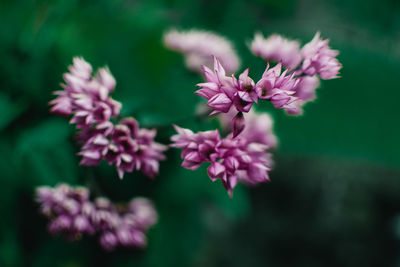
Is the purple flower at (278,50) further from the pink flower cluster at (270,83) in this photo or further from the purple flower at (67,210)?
the purple flower at (67,210)

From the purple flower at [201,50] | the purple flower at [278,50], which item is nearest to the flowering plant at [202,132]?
the purple flower at [278,50]

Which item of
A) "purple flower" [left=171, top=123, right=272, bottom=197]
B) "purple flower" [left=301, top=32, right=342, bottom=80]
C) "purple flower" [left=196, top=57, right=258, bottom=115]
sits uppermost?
"purple flower" [left=301, top=32, right=342, bottom=80]

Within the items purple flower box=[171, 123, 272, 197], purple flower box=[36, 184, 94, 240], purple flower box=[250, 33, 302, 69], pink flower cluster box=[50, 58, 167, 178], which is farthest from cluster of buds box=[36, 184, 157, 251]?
purple flower box=[250, 33, 302, 69]

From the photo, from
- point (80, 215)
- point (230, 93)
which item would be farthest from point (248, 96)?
point (80, 215)

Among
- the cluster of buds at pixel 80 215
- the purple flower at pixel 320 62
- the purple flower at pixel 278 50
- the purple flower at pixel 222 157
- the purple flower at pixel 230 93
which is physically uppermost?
the purple flower at pixel 278 50

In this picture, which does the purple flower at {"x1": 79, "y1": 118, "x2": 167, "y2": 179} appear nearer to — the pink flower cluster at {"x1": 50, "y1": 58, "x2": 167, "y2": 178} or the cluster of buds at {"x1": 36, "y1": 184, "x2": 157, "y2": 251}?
the pink flower cluster at {"x1": 50, "y1": 58, "x2": 167, "y2": 178}

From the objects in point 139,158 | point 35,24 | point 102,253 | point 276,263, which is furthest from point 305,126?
point 139,158
